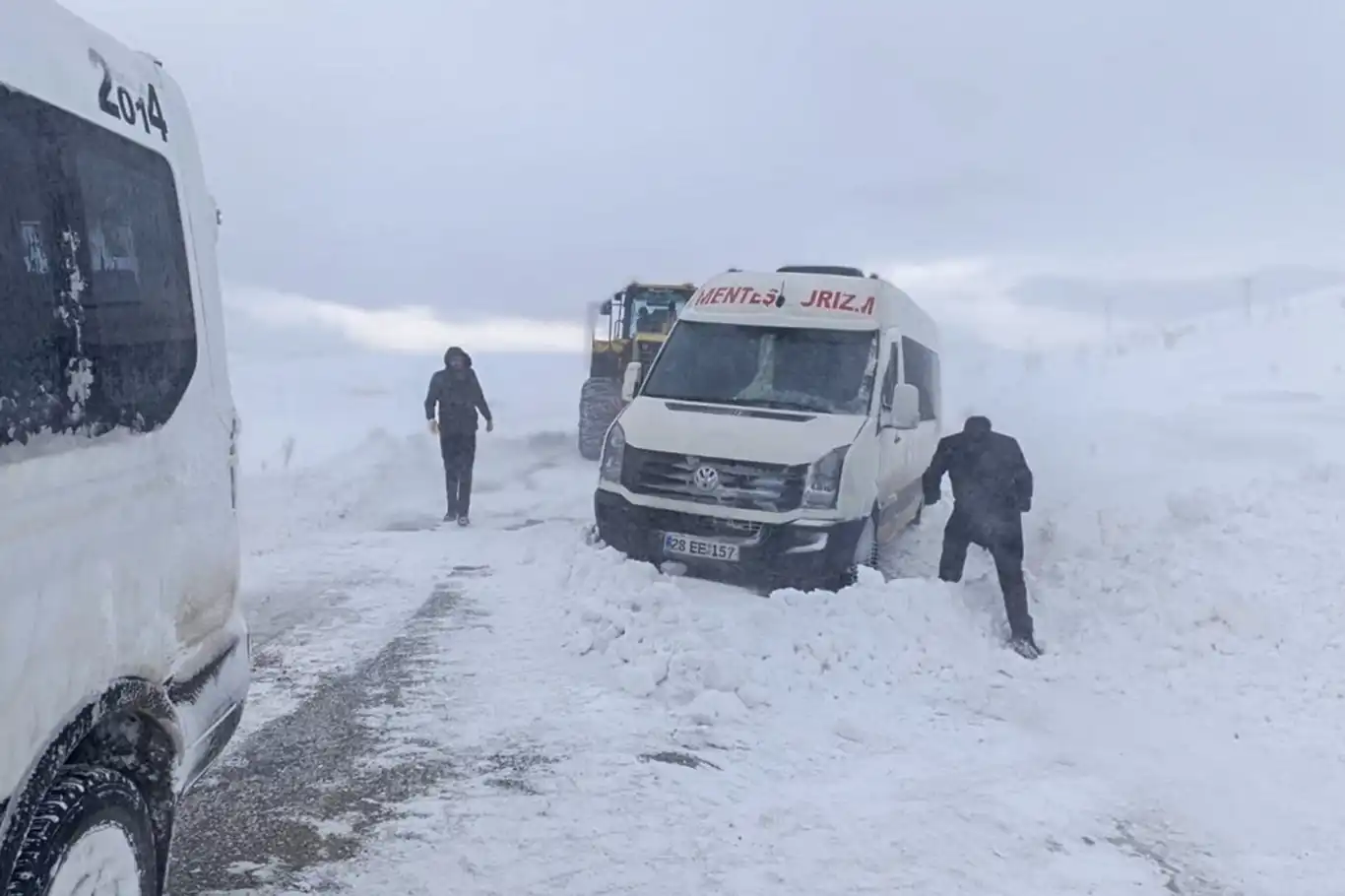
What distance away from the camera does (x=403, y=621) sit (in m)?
7.28

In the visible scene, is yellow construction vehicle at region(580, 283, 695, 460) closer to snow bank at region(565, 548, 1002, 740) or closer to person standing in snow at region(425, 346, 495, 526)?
person standing in snow at region(425, 346, 495, 526)

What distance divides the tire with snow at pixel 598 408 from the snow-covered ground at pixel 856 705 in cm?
582

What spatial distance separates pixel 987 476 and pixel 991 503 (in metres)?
0.20

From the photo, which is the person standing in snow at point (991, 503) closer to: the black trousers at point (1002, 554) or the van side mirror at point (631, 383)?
the black trousers at point (1002, 554)

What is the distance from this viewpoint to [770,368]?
340 inches

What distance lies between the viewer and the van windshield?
27.5 ft

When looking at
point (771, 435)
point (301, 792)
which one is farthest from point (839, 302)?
point (301, 792)

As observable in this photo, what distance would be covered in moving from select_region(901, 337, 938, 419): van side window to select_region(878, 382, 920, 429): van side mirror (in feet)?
3.38

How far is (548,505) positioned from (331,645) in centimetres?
666

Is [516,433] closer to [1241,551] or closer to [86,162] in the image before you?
[1241,551]

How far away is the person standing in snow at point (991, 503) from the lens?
7.36 m

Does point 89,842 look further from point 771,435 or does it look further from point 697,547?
point 771,435

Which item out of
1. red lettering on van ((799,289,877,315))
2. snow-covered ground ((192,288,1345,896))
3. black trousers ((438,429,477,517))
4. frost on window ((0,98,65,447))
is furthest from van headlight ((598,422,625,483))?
frost on window ((0,98,65,447))

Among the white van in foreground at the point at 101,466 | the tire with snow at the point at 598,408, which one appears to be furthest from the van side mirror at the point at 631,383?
the tire with snow at the point at 598,408
